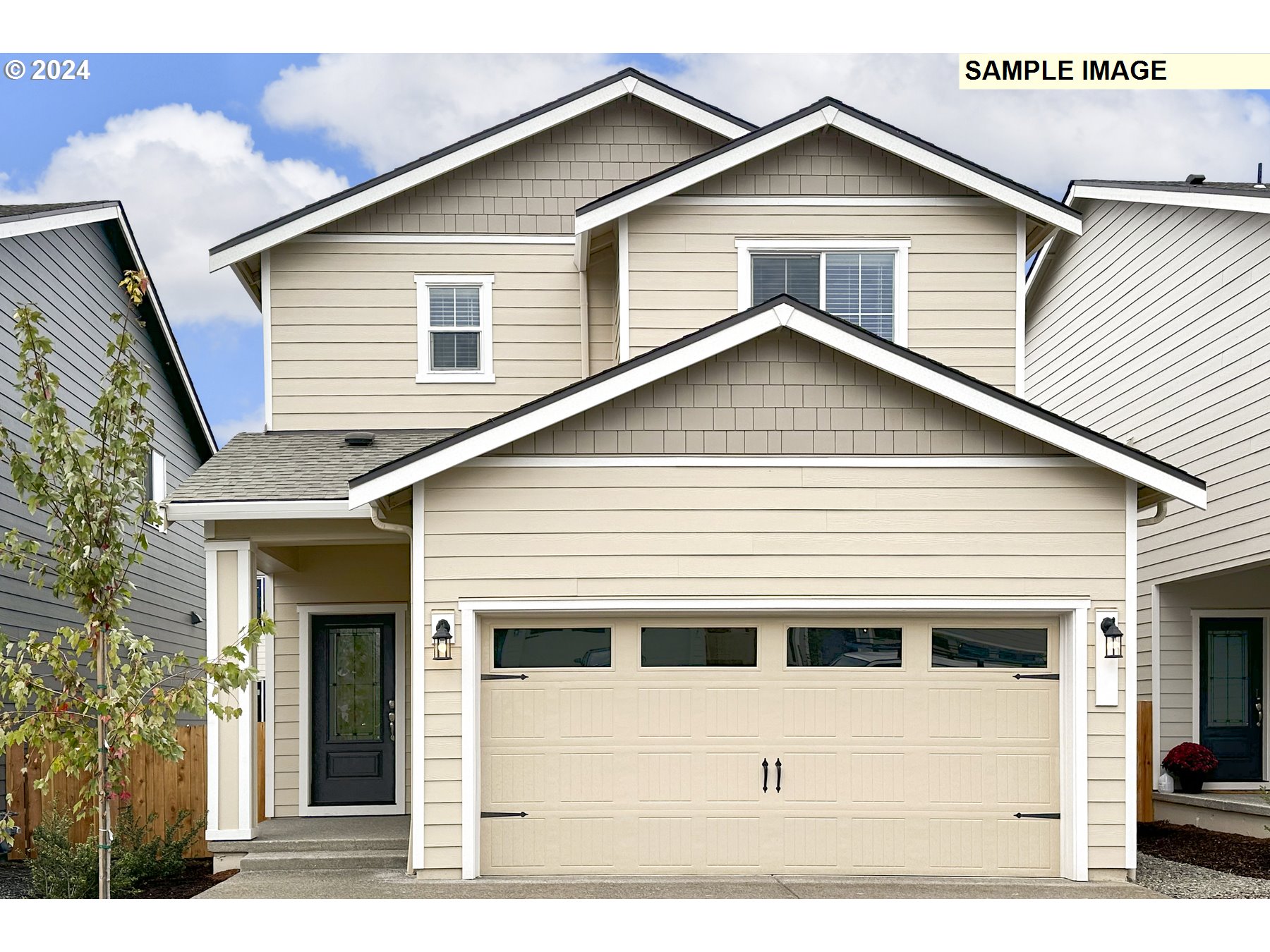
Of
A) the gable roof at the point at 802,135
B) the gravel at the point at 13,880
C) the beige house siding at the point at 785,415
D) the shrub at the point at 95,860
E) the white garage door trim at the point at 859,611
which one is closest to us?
the white garage door trim at the point at 859,611

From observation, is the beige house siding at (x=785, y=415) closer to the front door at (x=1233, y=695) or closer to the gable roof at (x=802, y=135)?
the gable roof at (x=802, y=135)

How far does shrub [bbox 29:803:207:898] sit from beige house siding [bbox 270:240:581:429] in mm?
4571

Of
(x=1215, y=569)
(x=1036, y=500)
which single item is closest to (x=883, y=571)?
(x=1036, y=500)

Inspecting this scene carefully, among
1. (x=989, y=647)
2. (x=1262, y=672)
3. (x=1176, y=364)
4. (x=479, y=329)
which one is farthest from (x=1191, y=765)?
(x=479, y=329)

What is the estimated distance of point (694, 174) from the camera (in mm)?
12812

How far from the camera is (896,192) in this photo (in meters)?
13.2

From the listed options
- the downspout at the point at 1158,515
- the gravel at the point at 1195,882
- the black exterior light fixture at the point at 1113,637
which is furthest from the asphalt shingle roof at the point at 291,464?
the gravel at the point at 1195,882

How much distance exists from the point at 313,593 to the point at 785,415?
246 inches

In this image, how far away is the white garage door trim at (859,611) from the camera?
400 inches

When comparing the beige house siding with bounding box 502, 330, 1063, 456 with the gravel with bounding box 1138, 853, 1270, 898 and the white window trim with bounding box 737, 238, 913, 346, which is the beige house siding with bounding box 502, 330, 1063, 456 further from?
the gravel with bounding box 1138, 853, 1270, 898

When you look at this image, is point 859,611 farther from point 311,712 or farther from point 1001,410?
point 311,712

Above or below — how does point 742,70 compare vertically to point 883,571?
above

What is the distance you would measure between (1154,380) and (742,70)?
22.1 metres
